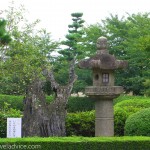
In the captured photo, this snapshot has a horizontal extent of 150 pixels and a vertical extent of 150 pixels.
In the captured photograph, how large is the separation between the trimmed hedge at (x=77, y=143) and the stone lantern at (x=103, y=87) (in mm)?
3337

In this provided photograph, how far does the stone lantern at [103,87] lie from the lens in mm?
13367

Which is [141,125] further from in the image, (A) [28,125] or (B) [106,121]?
(A) [28,125]

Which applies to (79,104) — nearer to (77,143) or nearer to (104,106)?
(104,106)

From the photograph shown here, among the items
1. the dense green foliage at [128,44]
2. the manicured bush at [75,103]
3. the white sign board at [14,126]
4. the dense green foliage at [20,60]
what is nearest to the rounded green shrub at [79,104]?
the manicured bush at [75,103]

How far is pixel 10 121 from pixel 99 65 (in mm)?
3187

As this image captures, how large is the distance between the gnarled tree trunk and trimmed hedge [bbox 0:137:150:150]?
324 centimetres

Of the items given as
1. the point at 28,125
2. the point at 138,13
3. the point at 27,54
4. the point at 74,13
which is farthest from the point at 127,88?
the point at 28,125

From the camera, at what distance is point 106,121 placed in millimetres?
13516

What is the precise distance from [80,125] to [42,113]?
1814 millimetres

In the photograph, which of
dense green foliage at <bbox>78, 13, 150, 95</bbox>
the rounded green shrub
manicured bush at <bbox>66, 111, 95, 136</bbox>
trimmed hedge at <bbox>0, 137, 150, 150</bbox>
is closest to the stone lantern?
manicured bush at <bbox>66, 111, 95, 136</bbox>

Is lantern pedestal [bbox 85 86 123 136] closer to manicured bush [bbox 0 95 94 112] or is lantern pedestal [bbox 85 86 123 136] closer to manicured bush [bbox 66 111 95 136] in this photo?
manicured bush [bbox 66 111 95 136]

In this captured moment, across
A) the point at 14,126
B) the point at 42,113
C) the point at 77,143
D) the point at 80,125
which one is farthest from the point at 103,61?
the point at 77,143

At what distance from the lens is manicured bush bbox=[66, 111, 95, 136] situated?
14562mm

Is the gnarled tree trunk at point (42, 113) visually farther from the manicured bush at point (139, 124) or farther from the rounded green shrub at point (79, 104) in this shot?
the rounded green shrub at point (79, 104)
